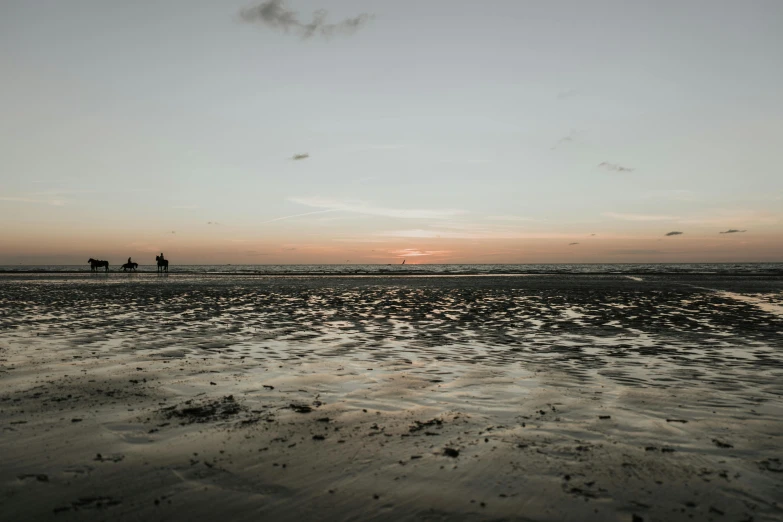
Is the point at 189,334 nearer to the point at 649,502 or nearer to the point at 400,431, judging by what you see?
the point at 400,431

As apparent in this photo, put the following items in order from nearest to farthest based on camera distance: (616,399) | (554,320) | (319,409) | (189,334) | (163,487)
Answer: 1. (163,487)
2. (319,409)
3. (616,399)
4. (189,334)
5. (554,320)

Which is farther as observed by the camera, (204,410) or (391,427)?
(204,410)

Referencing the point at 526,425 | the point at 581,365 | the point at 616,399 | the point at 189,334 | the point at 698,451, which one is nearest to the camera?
the point at 698,451

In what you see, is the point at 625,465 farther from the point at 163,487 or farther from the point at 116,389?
the point at 116,389

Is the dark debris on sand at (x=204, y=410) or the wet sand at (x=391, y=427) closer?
the wet sand at (x=391, y=427)

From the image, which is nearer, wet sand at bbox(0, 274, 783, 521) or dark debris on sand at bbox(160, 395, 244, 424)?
wet sand at bbox(0, 274, 783, 521)

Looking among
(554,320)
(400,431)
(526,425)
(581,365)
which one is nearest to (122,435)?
(400,431)

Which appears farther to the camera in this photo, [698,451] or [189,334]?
[189,334]

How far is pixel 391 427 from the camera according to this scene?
6.80 meters

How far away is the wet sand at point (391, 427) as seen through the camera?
4.64 meters

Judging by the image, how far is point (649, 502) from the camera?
15.2 ft

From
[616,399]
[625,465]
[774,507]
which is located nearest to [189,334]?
[616,399]

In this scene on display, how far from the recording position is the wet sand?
15.2 feet

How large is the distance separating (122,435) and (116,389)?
272 centimetres
